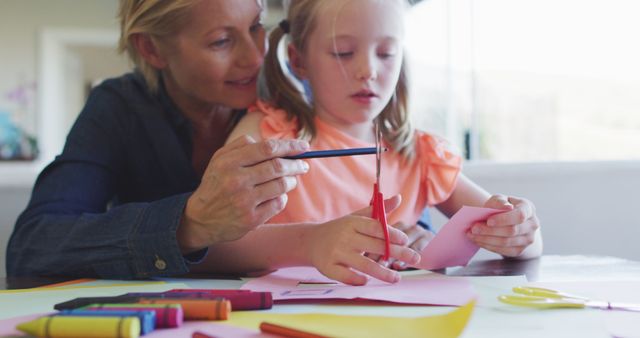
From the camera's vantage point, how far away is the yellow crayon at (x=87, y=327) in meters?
0.60

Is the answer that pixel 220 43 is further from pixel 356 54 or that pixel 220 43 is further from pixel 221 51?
pixel 356 54

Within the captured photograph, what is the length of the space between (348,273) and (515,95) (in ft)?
13.0

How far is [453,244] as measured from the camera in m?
1.09

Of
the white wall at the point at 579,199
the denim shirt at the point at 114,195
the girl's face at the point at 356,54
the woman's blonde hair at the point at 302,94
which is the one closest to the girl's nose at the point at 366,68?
the girl's face at the point at 356,54

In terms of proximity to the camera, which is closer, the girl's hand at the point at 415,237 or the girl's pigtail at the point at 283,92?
the girl's hand at the point at 415,237

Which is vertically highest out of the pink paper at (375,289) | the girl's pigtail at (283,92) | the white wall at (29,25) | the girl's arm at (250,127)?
the white wall at (29,25)

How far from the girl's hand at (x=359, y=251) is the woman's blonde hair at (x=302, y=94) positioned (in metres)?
0.37

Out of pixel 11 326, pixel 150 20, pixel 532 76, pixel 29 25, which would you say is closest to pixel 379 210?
pixel 11 326

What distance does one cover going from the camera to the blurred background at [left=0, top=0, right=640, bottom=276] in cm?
182

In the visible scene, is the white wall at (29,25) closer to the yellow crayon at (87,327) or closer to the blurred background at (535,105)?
the blurred background at (535,105)

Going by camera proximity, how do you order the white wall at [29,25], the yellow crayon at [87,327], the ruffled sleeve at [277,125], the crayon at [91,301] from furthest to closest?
the white wall at [29,25], the ruffled sleeve at [277,125], the crayon at [91,301], the yellow crayon at [87,327]

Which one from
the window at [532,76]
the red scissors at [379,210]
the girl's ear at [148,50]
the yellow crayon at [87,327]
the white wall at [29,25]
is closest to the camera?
the yellow crayon at [87,327]

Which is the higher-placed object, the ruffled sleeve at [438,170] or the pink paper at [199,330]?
the ruffled sleeve at [438,170]

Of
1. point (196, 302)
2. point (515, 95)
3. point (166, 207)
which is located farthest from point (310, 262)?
point (515, 95)
